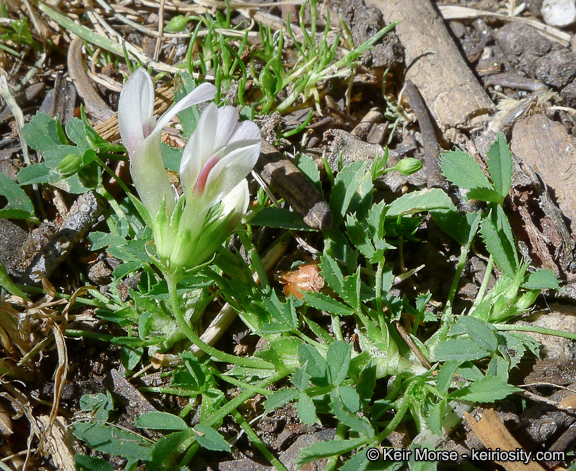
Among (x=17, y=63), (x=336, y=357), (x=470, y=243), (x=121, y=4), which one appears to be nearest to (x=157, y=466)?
(x=336, y=357)

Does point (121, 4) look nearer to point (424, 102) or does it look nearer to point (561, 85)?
point (424, 102)

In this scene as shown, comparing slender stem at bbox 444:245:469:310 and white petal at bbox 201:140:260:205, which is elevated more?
white petal at bbox 201:140:260:205

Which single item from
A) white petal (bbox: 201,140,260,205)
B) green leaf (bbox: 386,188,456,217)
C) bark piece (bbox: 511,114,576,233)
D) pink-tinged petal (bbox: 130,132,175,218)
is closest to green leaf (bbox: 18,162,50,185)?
pink-tinged petal (bbox: 130,132,175,218)

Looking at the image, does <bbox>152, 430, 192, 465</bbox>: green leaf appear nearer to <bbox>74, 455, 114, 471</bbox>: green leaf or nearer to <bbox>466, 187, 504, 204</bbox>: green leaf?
<bbox>74, 455, 114, 471</bbox>: green leaf

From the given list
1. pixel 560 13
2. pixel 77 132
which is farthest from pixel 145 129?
pixel 560 13

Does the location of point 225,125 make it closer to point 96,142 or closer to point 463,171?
point 96,142

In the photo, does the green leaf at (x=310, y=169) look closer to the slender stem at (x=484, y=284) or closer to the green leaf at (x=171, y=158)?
the green leaf at (x=171, y=158)
